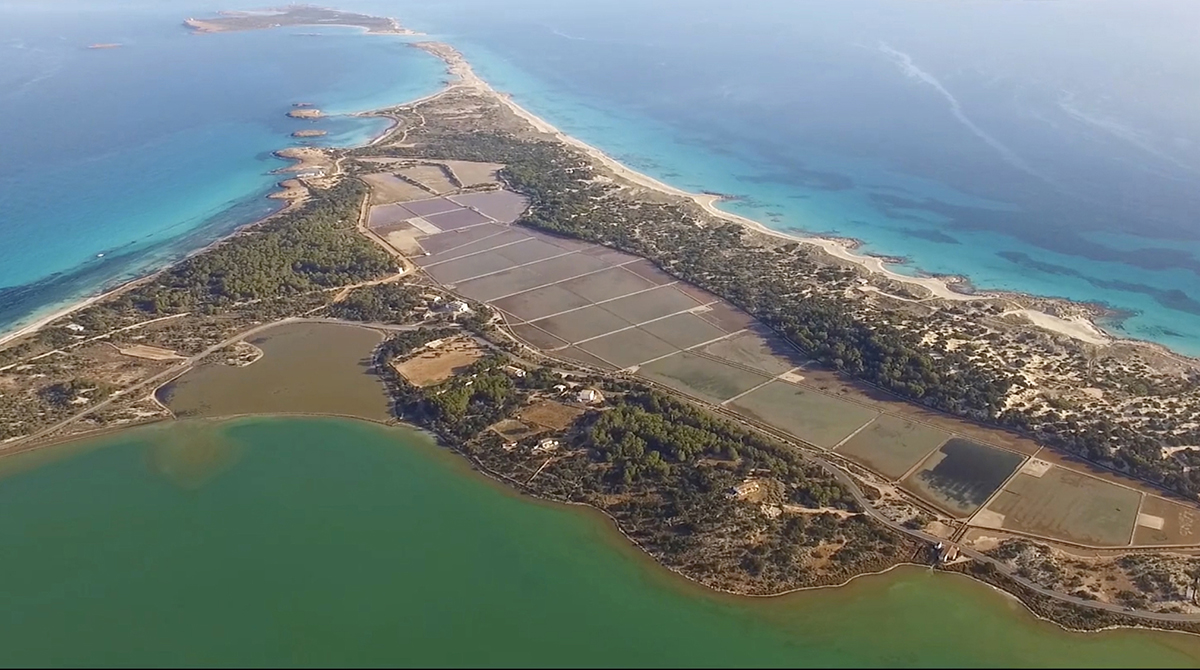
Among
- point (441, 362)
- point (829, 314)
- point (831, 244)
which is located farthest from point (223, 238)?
point (831, 244)

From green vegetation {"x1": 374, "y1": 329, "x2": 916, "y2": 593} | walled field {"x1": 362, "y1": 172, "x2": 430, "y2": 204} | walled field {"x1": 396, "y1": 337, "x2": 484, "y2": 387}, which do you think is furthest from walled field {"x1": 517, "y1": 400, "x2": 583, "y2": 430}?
walled field {"x1": 362, "y1": 172, "x2": 430, "y2": 204}

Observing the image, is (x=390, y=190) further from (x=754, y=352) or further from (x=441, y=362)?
(x=754, y=352)

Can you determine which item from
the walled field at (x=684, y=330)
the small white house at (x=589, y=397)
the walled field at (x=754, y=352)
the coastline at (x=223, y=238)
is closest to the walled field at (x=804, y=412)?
the walled field at (x=754, y=352)

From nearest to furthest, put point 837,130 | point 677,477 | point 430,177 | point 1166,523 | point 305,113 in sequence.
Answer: point 1166,523, point 677,477, point 430,177, point 837,130, point 305,113

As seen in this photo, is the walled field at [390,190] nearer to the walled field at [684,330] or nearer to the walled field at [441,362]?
the walled field at [441,362]

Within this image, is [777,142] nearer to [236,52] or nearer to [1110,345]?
[1110,345]

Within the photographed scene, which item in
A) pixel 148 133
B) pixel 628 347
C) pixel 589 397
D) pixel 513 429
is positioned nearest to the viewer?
pixel 513 429

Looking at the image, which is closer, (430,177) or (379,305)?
(379,305)
